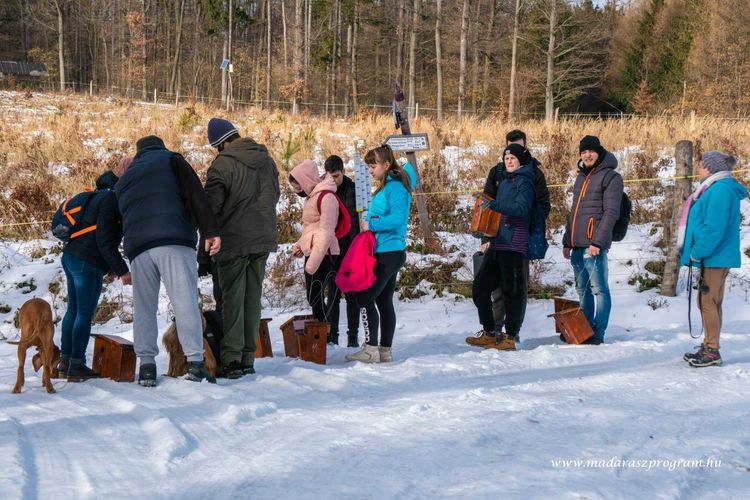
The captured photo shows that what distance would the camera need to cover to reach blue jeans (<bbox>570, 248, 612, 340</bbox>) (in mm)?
7065

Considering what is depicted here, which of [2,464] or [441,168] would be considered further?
[441,168]

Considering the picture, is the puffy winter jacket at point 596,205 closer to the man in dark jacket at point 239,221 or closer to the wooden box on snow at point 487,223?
the wooden box on snow at point 487,223

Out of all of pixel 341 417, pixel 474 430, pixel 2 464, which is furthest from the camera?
pixel 341 417

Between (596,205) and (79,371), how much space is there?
490 centimetres

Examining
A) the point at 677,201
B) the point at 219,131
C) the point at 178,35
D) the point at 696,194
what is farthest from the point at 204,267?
the point at 178,35

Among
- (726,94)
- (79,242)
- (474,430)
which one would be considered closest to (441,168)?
(79,242)

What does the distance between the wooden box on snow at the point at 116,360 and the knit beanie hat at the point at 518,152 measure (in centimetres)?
388

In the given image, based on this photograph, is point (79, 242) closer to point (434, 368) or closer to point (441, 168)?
point (434, 368)

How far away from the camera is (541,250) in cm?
708

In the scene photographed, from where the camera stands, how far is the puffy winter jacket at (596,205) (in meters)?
6.89

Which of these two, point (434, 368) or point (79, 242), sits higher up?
point (79, 242)

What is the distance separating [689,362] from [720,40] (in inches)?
1196

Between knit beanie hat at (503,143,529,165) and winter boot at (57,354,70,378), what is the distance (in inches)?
171

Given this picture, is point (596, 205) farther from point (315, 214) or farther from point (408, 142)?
point (408, 142)
